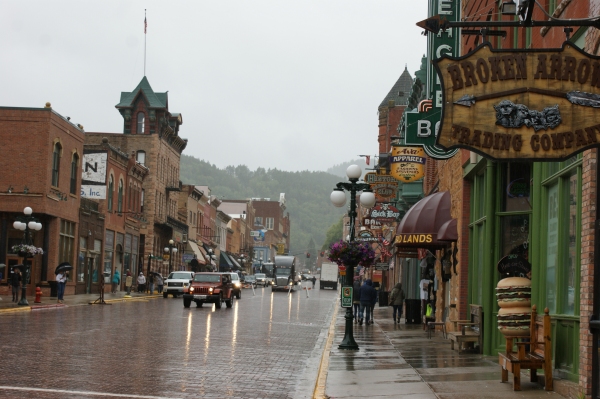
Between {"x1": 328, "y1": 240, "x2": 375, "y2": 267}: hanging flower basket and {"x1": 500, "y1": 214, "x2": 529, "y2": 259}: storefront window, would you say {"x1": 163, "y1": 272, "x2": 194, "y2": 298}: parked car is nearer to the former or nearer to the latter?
{"x1": 328, "y1": 240, "x2": 375, "y2": 267}: hanging flower basket

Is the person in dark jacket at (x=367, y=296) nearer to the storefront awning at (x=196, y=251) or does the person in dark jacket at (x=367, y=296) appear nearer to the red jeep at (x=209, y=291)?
the red jeep at (x=209, y=291)

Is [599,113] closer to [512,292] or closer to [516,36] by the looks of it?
[512,292]

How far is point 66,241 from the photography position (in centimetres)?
5109

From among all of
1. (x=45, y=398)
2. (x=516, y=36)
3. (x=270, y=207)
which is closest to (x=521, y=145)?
(x=45, y=398)

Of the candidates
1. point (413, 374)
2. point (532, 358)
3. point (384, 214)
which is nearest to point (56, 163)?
point (384, 214)

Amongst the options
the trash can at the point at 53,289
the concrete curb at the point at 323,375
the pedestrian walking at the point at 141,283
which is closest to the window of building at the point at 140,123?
the pedestrian walking at the point at 141,283

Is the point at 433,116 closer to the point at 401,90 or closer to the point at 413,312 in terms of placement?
the point at 413,312

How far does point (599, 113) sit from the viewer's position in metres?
8.38

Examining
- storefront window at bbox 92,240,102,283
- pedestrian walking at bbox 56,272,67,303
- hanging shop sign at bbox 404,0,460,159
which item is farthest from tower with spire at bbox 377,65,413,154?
hanging shop sign at bbox 404,0,460,159

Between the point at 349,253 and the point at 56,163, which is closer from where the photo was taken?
the point at 349,253

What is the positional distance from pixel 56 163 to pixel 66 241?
17.4 feet

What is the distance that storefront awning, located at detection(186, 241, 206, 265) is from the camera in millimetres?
89312

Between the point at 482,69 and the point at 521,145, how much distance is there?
2.96ft

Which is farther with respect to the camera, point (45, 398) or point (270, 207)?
point (270, 207)
